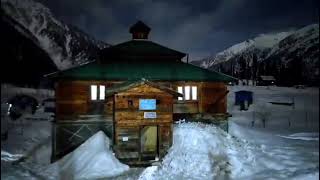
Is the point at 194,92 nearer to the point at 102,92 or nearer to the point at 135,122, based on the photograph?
the point at 135,122

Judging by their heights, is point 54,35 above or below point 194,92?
above

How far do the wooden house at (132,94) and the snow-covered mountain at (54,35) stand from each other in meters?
4.90

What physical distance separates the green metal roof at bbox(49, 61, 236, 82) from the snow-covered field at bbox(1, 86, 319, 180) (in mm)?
4021

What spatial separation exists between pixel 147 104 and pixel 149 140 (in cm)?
209

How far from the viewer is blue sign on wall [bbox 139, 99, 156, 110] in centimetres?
1984

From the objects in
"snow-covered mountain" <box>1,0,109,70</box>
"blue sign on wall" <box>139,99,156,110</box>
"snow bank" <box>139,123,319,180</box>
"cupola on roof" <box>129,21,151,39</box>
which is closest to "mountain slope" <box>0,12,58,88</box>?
"snow-covered mountain" <box>1,0,109,70</box>

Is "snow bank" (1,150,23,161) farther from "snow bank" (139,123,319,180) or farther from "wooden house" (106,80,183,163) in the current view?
"snow bank" (139,123,319,180)

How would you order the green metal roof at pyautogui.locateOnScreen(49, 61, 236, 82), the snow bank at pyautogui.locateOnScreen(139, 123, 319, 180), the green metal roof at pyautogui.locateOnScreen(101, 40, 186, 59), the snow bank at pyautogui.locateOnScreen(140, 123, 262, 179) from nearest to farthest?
the snow bank at pyautogui.locateOnScreen(139, 123, 319, 180) < the snow bank at pyautogui.locateOnScreen(140, 123, 262, 179) < the green metal roof at pyautogui.locateOnScreen(49, 61, 236, 82) < the green metal roof at pyautogui.locateOnScreen(101, 40, 186, 59)

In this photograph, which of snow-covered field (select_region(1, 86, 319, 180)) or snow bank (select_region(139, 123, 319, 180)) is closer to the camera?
snow bank (select_region(139, 123, 319, 180))

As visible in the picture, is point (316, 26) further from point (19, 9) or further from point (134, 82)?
point (19, 9)

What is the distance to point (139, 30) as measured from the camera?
28.2 meters

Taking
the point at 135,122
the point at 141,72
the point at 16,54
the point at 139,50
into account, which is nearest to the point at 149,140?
the point at 135,122

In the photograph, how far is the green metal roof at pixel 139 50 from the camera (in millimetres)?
25967

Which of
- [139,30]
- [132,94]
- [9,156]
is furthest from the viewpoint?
[139,30]
